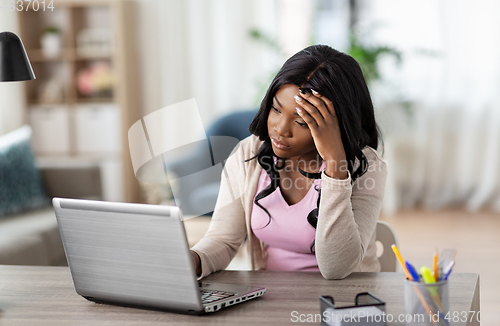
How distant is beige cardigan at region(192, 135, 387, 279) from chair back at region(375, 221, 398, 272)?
0.05 meters

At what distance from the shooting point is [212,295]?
919 mm

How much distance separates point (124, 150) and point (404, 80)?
2.09 m

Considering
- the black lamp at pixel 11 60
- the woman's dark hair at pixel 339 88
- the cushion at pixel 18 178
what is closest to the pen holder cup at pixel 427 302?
the woman's dark hair at pixel 339 88

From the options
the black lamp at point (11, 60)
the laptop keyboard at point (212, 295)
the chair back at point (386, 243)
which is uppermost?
the black lamp at point (11, 60)

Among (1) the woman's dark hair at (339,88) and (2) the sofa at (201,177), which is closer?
(1) the woman's dark hair at (339,88)

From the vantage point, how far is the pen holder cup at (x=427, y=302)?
2.45ft

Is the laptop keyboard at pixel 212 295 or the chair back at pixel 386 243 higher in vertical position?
the laptop keyboard at pixel 212 295

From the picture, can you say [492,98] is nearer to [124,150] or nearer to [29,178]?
[124,150]

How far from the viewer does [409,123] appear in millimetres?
3783

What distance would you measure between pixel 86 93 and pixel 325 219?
3.33 m

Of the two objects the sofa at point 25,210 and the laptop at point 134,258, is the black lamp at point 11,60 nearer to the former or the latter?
the laptop at point 134,258

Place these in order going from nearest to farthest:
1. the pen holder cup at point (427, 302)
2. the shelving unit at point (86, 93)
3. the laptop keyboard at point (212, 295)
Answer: the pen holder cup at point (427, 302), the laptop keyboard at point (212, 295), the shelving unit at point (86, 93)

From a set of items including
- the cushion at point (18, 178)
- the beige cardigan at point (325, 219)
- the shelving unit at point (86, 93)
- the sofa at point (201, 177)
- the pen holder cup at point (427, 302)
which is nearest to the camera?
the pen holder cup at point (427, 302)

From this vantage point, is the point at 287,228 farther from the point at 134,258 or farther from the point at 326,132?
the point at 134,258
